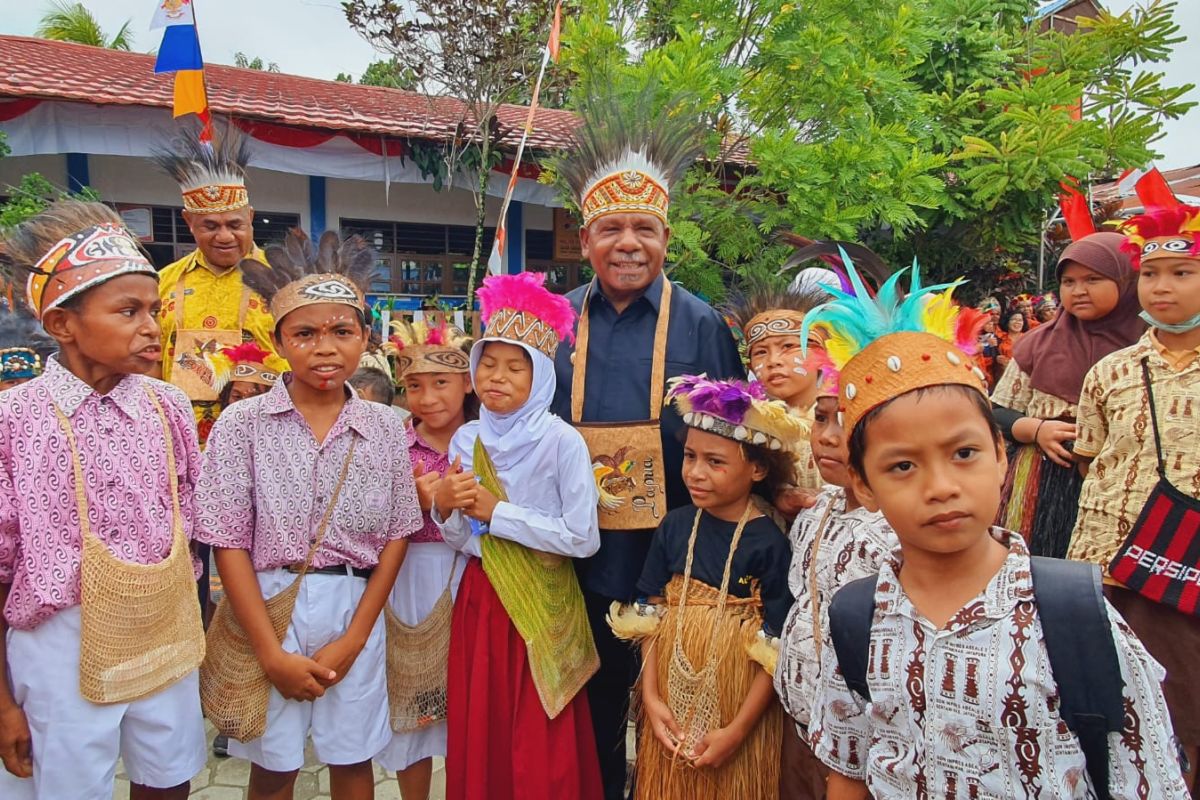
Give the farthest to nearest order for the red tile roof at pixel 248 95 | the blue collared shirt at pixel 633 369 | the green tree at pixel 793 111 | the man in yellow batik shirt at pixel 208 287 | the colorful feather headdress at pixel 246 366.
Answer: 1. the red tile roof at pixel 248 95
2. the green tree at pixel 793 111
3. the man in yellow batik shirt at pixel 208 287
4. the colorful feather headdress at pixel 246 366
5. the blue collared shirt at pixel 633 369

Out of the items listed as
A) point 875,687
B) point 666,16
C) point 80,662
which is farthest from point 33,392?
point 666,16

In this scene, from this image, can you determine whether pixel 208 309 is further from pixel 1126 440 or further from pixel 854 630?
pixel 1126 440

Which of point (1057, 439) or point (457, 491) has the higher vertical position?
point (1057, 439)

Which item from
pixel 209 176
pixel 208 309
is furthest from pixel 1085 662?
pixel 209 176

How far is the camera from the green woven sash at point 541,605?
2473 mm

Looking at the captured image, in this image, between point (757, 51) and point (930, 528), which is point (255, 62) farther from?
point (930, 528)

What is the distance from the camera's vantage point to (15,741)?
1.95m

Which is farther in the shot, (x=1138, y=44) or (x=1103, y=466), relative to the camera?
(x=1138, y=44)

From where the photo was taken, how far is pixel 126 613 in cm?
202

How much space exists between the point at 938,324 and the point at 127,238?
2.25m

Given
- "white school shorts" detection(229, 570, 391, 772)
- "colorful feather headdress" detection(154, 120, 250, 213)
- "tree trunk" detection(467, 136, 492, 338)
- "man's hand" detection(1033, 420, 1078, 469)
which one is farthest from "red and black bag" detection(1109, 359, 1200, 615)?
"tree trunk" detection(467, 136, 492, 338)

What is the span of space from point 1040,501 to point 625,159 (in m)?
2.29

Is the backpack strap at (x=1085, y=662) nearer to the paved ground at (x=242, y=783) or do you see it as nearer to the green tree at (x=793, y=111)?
the paved ground at (x=242, y=783)

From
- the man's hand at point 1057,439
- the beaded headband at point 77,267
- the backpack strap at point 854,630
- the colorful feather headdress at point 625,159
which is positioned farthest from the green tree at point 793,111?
the backpack strap at point 854,630
